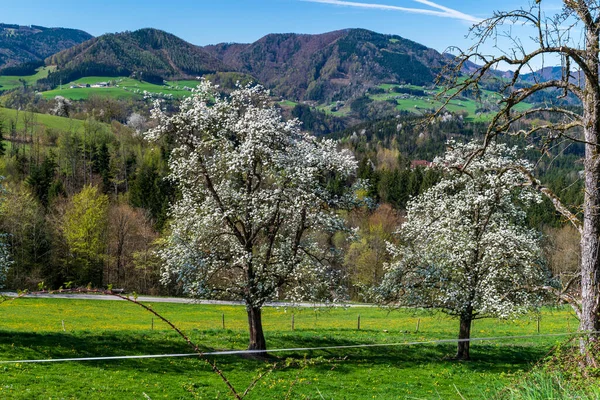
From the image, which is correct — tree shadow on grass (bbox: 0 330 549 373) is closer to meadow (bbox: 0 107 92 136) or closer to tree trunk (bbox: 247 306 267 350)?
tree trunk (bbox: 247 306 267 350)

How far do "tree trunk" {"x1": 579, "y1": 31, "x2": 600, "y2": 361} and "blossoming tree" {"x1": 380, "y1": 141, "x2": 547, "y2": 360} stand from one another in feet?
44.6

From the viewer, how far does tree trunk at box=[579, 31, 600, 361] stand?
26.2ft

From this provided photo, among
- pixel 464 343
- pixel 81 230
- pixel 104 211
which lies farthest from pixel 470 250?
pixel 104 211

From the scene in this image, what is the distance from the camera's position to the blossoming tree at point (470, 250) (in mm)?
22656

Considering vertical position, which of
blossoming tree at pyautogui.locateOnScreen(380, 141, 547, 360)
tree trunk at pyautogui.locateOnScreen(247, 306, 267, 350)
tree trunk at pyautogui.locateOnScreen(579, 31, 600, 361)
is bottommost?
tree trunk at pyautogui.locateOnScreen(247, 306, 267, 350)

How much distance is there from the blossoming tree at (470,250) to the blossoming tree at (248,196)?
187 inches

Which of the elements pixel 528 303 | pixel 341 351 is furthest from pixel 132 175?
pixel 528 303

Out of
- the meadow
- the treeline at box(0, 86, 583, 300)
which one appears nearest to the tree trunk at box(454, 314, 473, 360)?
the treeline at box(0, 86, 583, 300)

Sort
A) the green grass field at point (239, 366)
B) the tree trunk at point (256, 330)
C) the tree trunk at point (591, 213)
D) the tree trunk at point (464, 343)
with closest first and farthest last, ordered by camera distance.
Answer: the tree trunk at point (591, 213) → the green grass field at point (239, 366) → the tree trunk at point (256, 330) → the tree trunk at point (464, 343)

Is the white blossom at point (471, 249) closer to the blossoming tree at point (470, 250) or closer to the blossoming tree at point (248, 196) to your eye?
the blossoming tree at point (470, 250)

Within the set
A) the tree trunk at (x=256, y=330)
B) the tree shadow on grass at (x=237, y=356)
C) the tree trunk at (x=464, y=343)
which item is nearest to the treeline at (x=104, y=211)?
the tree shadow on grass at (x=237, y=356)

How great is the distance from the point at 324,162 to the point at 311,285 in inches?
232

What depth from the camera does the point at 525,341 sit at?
35.4 meters

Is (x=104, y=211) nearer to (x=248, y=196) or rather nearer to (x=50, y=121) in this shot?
(x=248, y=196)
